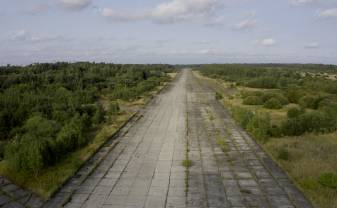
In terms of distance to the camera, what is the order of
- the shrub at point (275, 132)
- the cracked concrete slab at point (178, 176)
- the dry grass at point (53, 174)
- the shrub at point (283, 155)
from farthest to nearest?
the shrub at point (275, 132)
the shrub at point (283, 155)
the dry grass at point (53, 174)
the cracked concrete slab at point (178, 176)

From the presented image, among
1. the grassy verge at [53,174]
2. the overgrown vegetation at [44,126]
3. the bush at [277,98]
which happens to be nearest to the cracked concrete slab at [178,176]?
the grassy verge at [53,174]

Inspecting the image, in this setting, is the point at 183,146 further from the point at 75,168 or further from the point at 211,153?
the point at 75,168

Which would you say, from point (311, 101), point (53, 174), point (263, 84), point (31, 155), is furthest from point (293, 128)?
point (263, 84)

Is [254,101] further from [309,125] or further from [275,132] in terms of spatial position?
[275,132]

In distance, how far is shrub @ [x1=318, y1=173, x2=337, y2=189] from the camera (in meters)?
6.85

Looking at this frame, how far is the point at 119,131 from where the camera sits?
12.5 meters

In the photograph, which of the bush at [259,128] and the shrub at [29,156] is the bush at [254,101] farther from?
the shrub at [29,156]

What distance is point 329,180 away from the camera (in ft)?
22.7

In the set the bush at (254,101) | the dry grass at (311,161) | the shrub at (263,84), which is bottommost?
the dry grass at (311,161)

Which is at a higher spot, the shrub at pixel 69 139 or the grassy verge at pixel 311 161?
the shrub at pixel 69 139

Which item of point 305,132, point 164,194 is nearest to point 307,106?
point 305,132

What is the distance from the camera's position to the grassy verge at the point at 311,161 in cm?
664

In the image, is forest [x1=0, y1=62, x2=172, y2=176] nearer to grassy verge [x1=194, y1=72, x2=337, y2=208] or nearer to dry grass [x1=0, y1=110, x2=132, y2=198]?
dry grass [x1=0, y1=110, x2=132, y2=198]

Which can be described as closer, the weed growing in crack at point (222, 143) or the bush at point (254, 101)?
the weed growing in crack at point (222, 143)
